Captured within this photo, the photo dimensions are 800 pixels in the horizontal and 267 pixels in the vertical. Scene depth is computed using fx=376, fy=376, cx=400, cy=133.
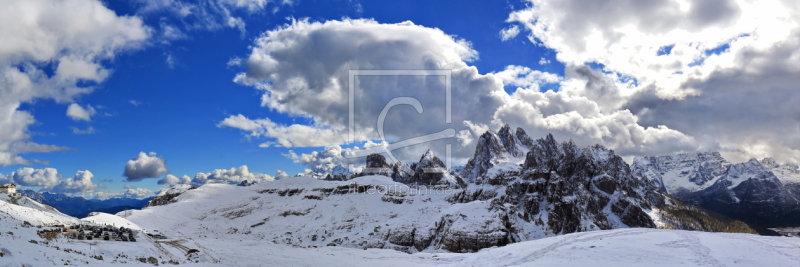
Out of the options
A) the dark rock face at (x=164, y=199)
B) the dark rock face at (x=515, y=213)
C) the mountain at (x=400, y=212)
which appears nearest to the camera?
the dark rock face at (x=515, y=213)

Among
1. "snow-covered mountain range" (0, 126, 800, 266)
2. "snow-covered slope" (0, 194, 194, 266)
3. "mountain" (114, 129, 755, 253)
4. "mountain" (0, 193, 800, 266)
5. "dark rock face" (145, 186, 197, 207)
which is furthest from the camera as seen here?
"dark rock face" (145, 186, 197, 207)

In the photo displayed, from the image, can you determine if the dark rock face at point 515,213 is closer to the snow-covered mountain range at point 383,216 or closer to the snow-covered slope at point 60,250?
the snow-covered mountain range at point 383,216

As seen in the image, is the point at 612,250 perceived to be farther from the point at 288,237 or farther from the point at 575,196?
the point at 575,196

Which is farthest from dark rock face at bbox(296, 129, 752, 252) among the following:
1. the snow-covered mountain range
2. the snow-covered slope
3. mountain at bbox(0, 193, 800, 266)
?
the snow-covered slope

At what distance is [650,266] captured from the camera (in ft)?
97.1

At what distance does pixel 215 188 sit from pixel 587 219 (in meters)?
168

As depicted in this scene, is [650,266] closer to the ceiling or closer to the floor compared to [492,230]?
Answer: closer to the ceiling

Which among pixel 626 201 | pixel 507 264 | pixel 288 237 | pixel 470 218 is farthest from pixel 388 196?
pixel 507 264

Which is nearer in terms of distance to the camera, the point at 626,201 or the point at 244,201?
the point at 244,201

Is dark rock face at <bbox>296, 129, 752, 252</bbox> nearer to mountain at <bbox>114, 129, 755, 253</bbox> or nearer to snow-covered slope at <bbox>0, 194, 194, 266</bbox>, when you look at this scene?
mountain at <bbox>114, 129, 755, 253</bbox>

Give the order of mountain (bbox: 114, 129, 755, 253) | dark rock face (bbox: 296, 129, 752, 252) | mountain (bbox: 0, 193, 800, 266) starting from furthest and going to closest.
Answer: mountain (bbox: 114, 129, 755, 253)
dark rock face (bbox: 296, 129, 752, 252)
mountain (bbox: 0, 193, 800, 266)

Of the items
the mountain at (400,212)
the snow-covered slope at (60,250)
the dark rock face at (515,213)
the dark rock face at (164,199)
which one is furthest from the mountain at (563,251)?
the dark rock face at (164,199)

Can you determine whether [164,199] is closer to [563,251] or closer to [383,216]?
[383,216]

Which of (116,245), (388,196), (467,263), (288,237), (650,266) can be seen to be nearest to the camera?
(650,266)
